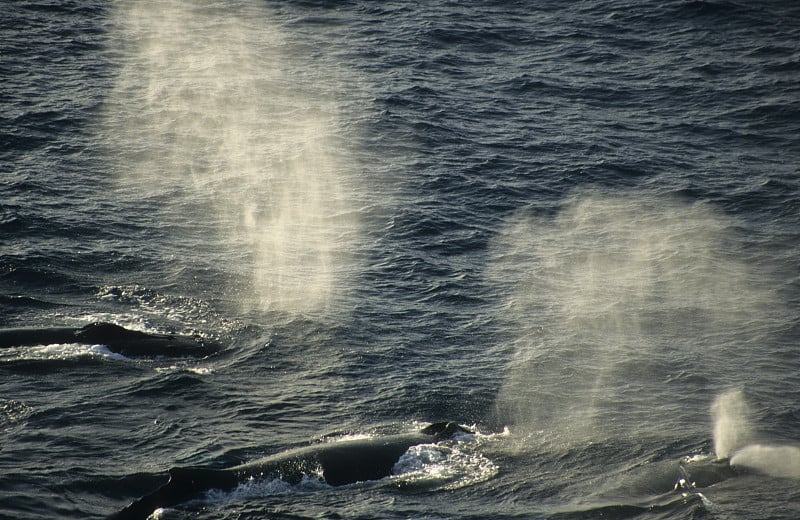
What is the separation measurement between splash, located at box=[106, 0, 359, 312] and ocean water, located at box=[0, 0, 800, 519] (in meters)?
0.14

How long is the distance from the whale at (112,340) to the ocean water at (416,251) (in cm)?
39

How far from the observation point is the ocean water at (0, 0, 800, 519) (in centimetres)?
1561

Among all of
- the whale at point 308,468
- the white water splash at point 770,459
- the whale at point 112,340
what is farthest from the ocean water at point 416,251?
the whale at point 112,340

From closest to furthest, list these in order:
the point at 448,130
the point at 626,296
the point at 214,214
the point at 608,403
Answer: the point at 608,403 → the point at 626,296 → the point at 214,214 → the point at 448,130

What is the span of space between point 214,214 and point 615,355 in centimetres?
1332

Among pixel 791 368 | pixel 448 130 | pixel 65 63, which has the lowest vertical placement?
pixel 791 368

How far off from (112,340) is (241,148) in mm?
15336

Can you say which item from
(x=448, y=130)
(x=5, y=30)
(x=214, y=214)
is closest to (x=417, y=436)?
(x=214, y=214)

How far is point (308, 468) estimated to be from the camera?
14875mm

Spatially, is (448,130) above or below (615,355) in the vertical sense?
above

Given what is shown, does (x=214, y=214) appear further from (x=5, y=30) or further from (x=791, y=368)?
(x=5, y=30)

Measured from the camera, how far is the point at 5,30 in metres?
43.1

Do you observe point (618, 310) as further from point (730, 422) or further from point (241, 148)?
point (241, 148)

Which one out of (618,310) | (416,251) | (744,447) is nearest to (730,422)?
(744,447)
